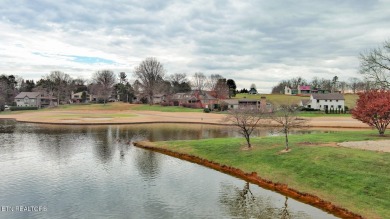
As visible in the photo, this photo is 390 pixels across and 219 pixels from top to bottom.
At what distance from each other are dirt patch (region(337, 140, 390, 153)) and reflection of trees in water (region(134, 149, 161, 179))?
20097mm

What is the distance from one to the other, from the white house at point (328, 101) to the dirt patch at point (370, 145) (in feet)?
322

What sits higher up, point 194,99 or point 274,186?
point 194,99

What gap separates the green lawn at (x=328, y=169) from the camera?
21344mm

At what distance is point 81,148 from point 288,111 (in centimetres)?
2829

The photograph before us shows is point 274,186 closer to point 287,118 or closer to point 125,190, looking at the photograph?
point 287,118

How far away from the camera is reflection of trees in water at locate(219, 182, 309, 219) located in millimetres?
20859

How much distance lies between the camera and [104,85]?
560ft

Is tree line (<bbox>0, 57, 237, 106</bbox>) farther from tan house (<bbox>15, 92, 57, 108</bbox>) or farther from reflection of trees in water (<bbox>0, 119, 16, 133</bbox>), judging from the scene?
reflection of trees in water (<bbox>0, 119, 16, 133</bbox>)

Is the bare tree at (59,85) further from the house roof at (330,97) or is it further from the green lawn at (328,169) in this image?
the green lawn at (328,169)

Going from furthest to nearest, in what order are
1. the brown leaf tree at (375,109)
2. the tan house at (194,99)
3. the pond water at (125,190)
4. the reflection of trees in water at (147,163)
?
the tan house at (194,99) < the brown leaf tree at (375,109) < the reflection of trees in water at (147,163) < the pond water at (125,190)

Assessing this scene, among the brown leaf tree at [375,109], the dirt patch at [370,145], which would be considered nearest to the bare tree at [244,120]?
the dirt patch at [370,145]

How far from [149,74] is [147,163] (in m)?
126

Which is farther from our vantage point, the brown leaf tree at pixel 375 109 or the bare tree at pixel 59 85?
the bare tree at pixel 59 85

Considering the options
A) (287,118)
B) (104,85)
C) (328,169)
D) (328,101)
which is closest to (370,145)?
(287,118)
